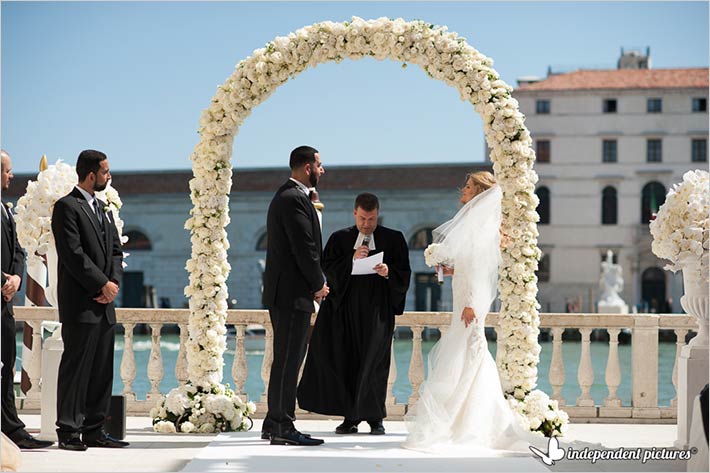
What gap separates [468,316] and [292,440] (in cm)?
152

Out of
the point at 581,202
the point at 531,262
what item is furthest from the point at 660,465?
the point at 581,202

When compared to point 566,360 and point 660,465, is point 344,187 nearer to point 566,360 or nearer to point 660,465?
point 566,360

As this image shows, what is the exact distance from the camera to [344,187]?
4500 centimetres

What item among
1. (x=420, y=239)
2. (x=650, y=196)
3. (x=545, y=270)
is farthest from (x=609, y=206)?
(x=420, y=239)

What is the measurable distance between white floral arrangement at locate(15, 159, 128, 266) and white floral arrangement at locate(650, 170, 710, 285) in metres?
4.04

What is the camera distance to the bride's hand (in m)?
7.09

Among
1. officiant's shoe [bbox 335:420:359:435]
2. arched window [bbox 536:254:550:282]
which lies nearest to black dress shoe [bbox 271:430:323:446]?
officiant's shoe [bbox 335:420:359:435]

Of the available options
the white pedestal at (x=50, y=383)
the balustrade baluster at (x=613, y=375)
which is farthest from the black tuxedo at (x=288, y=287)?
the balustrade baluster at (x=613, y=375)

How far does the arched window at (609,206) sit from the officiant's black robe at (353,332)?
169 ft

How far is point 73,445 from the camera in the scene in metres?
6.62

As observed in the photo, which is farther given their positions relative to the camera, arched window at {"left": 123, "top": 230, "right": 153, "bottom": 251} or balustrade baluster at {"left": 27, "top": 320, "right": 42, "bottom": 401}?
arched window at {"left": 123, "top": 230, "right": 153, "bottom": 251}

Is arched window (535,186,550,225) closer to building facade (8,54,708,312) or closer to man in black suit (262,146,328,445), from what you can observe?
building facade (8,54,708,312)

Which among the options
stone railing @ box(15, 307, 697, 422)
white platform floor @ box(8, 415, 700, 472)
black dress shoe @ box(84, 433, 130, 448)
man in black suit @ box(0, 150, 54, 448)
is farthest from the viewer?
stone railing @ box(15, 307, 697, 422)

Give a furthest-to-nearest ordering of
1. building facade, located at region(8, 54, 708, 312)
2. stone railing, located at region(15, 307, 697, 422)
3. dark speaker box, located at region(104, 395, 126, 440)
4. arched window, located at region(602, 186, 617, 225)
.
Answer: arched window, located at region(602, 186, 617, 225), building facade, located at region(8, 54, 708, 312), stone railing, located at region(15, 307, 697, 422), dark speaker box, located at region(104, 395, 126, 440)
